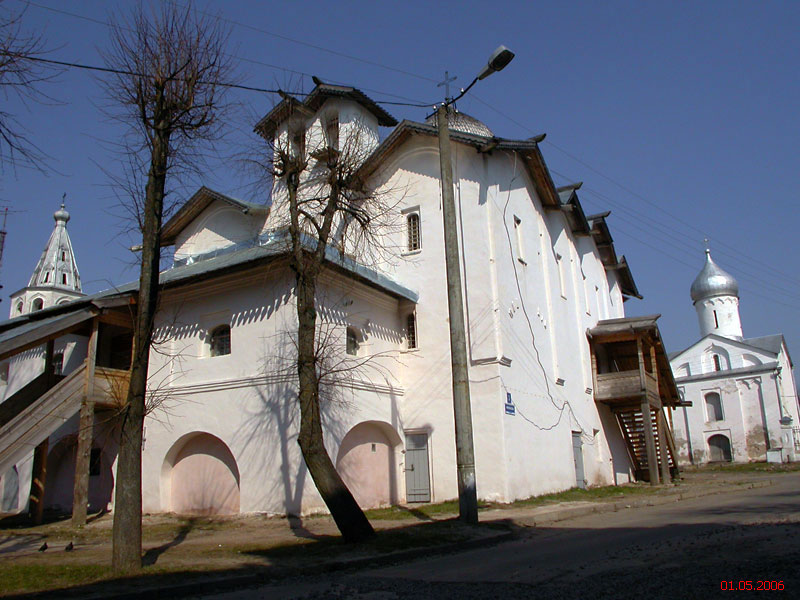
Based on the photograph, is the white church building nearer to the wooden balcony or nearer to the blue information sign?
the blue information sign

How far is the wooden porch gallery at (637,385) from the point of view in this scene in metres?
25.2

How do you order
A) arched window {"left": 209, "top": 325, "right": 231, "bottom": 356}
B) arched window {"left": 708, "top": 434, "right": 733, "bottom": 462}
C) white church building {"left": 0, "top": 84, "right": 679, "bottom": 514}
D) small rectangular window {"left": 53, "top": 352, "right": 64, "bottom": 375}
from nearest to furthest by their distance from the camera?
1. white church building {"left": 0, "top": 84, "right": 679, "bottom": 514}
2. arched window {"left": 209, "top": 325, "right": 231, "bottom": 356}
3. small rectangular window {"left": 53, "top": 352, "right": 64, "bottom": 375}
4. arched window {"left": 708, "top": 434, "right": 733, "bottom": 462}

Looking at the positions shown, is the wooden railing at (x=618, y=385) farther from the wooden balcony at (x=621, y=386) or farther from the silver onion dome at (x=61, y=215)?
the silver onion dome at (x=61, y=215)

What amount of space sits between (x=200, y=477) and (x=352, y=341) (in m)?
5.24

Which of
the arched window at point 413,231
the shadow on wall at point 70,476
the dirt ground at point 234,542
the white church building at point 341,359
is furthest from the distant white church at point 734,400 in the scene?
the shadow on wall at point 70,476

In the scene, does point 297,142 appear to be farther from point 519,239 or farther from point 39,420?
point 519,239

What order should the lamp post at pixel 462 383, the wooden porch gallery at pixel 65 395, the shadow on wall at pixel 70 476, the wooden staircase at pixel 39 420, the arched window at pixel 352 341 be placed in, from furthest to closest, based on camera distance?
1. the shadow on wall at pixel 70 476
2. the arched window at pixel 352 341
3. the wooden porch gallery at pixel 65 395
4. the wooden staircase at pixel 39 420
5. the lamp post at pixel 462 383

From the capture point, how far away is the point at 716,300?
63812 millimetres

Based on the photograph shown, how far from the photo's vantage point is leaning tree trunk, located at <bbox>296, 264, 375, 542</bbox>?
10477 mm

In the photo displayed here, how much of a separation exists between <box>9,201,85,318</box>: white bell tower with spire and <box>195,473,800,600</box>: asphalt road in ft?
120

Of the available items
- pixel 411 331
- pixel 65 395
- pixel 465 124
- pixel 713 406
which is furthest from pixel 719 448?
pixel 65 395

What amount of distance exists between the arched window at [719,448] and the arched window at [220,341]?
49.0 m
